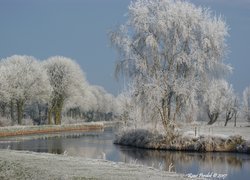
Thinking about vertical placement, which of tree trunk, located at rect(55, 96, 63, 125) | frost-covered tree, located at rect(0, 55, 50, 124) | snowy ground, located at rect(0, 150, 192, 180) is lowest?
snowy ground, located at rect(0, 150, 192, 180)

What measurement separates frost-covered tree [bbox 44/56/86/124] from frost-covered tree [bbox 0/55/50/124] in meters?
7.09

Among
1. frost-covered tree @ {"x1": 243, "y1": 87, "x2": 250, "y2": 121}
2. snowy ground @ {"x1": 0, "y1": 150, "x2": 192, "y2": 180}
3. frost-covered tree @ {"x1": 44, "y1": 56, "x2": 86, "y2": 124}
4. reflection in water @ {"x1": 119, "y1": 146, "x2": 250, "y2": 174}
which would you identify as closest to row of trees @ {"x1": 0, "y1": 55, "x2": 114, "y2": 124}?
frost-covered tree @ {"x1": 44, "y1": 56, "x2": 86, "y2": 124}

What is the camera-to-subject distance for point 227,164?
33.6m

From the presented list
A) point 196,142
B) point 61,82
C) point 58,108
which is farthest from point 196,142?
point 58,108

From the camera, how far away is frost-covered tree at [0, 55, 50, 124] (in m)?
81.5

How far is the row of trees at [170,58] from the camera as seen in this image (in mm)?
46219

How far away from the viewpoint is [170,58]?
47.2 m

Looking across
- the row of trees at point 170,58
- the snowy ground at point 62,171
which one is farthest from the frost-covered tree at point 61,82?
the snowy ground at point 62,171

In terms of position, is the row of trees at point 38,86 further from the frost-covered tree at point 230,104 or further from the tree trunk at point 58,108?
the frost-covered tree at point 230,104

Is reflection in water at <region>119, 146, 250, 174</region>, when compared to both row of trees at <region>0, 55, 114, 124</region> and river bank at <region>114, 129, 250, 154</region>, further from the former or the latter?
row of trees at <region>0, 55, 114, 124</region>

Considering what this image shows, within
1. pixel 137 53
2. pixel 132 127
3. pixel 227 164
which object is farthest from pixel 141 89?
pixel 227 164

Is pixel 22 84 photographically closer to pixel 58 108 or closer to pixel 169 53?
pixel 58 108

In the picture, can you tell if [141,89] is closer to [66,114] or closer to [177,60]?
[177,60]

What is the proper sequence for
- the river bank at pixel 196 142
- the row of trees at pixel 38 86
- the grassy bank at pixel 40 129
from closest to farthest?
the river bank at pixel 196 142
the grassy bank at pixel 40 129
the row of trees at pixel 38 86
